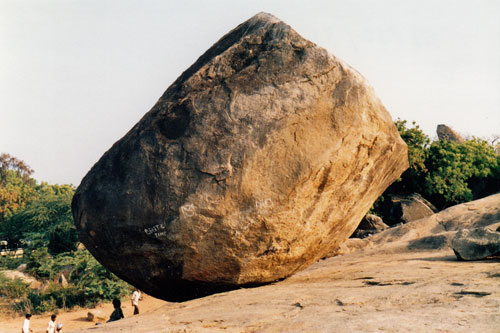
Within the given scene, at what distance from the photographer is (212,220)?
203 inches

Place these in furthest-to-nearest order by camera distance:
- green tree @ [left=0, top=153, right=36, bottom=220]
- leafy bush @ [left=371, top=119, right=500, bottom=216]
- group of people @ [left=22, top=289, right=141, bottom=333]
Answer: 1. green tree @ [left=0, top=153, right=36, bottom=220]
2. leafy bush @ [left=371, top=119, right=500, bottom=216]
3. group of people @ [left=22, top=289, right=141, bottom=333]

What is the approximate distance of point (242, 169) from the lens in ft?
16.8

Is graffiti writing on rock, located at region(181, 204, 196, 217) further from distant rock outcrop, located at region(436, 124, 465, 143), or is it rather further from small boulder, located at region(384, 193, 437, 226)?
distant rock outcrop, located at region(436, 124, 465, 143)

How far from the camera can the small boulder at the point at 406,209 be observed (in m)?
16.8

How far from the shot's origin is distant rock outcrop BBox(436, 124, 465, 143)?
25.0 meters

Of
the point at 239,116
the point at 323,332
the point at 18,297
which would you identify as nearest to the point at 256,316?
the point at 323,332

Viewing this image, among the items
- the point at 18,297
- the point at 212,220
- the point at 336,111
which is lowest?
the point at 18,297

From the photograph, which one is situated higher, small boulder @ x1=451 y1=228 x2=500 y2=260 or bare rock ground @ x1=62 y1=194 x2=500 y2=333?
small boulder @ x1=451 y1=228 x2=500 y2=260

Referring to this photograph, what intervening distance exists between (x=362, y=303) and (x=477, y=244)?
2.58m

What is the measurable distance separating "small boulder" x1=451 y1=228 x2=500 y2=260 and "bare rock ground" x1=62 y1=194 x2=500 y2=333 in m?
0.16

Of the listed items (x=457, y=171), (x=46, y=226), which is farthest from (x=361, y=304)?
(x=46, y=226)

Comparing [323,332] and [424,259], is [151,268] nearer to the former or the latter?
[323,332]

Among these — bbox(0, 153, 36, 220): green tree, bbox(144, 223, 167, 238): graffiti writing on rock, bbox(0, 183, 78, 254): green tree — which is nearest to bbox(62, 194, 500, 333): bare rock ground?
bbox(144, 223, 167, 238): graffiti writing on rock

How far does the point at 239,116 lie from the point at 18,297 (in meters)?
16.9
